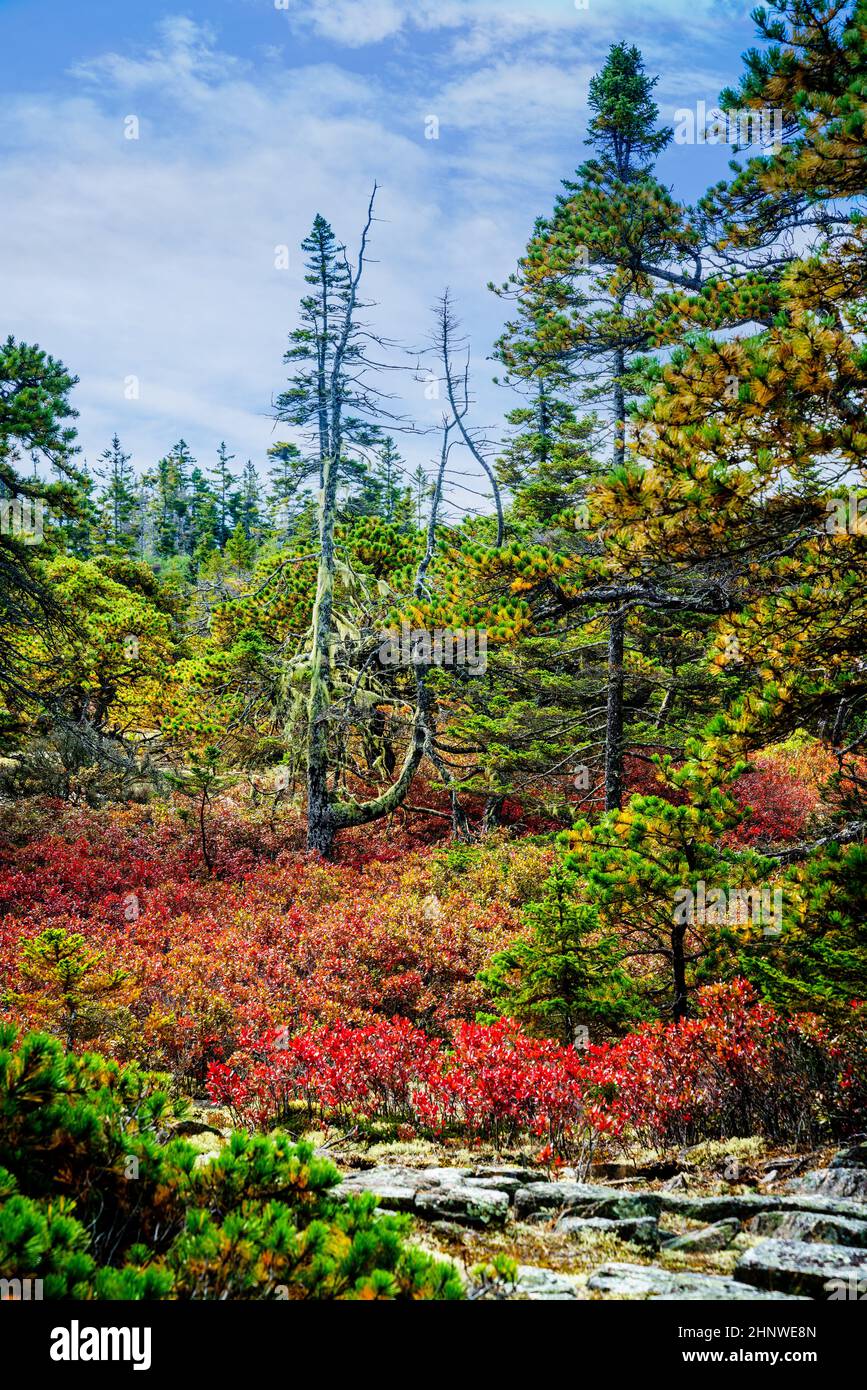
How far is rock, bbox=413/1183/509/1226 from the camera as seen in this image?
3891mm

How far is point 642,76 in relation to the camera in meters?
14.5

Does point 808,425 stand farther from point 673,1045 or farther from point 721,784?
point 673,1045

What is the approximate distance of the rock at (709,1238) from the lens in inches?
137

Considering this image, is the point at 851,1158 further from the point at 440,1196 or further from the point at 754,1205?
the point at 440,1196

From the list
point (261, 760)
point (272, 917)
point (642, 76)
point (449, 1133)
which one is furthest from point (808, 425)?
point (261, 760)

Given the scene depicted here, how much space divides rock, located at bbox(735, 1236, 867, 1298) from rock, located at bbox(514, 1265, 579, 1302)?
2.44 ft

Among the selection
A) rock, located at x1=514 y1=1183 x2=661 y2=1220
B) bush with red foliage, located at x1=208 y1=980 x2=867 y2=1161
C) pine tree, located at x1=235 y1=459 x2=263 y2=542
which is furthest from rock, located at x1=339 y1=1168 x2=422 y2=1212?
pine tree, located at x1=235 y1=459 x2=263 y2=542

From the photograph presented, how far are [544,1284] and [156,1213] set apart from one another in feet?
5.36

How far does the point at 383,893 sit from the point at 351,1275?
11.2m

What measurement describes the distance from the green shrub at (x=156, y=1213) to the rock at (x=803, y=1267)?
1.57m
